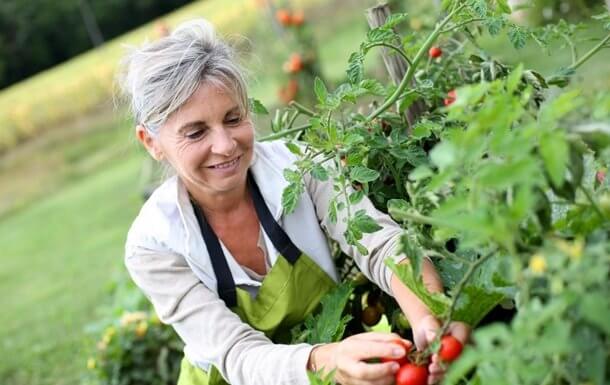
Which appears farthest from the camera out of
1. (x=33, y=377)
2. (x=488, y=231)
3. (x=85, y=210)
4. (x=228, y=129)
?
(x=85, y=210)

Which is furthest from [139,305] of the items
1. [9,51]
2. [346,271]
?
[9,51]

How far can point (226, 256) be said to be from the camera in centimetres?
193

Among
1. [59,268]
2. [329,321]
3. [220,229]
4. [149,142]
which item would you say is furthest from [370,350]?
[59,268]

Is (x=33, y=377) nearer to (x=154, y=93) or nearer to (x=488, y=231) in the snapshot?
(x=154, y=93)

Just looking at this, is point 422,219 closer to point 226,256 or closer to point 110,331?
point 226,256

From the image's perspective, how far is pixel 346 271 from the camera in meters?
2.11

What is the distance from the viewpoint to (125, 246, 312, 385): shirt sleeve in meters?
1.59

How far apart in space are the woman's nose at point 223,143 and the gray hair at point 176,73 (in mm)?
69

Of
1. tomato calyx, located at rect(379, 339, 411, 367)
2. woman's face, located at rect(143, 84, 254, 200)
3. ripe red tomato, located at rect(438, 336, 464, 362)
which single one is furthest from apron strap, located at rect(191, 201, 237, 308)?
ripe red tomato, located at rect(438, 336, 464, 362)

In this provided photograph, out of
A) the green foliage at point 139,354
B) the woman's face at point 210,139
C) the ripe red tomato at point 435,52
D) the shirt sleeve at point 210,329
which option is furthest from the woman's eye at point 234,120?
the green foliage at point 139,354

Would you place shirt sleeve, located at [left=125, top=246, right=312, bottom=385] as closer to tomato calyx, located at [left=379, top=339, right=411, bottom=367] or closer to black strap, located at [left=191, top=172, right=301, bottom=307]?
black strap, located at [left=191, top=172, right=301, bottom=307]

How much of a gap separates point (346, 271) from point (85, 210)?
8.31 m

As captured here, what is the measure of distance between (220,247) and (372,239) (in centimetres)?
33

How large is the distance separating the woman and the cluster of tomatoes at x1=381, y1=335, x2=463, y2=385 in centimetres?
27
